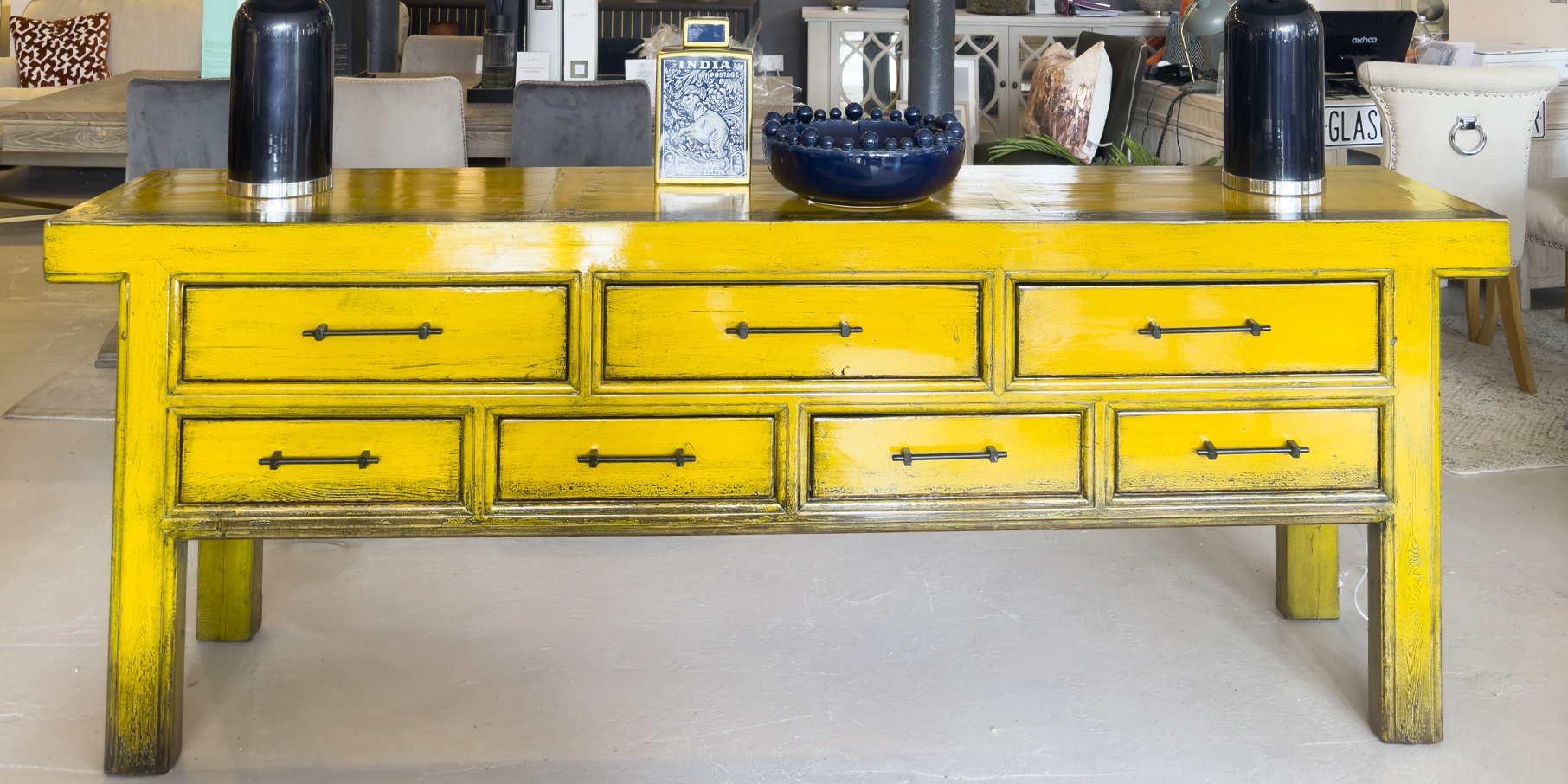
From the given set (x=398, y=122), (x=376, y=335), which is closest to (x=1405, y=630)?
A: (x=376, y=335)

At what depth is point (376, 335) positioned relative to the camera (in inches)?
71.4

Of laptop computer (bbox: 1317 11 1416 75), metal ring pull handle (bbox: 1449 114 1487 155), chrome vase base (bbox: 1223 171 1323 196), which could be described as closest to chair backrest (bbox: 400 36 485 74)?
laptop computer (bbox: 1317 11 1416 75)

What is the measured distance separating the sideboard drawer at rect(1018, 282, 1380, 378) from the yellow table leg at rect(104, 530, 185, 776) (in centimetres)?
124

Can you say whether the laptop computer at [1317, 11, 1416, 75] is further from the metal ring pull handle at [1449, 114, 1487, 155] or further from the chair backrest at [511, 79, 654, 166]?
the chair backrest at [511, 79, 654, 166]

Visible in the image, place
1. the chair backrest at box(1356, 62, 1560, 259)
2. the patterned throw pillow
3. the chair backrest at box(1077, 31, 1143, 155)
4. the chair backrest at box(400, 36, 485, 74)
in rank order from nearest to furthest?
the chair backrest at box(1356, 62, 1560, 259)
the chair backrest at box(1077, 31, 1143, 155)
the chair backrest at box(400, 36, 485, 74)
the patterned throw pillow

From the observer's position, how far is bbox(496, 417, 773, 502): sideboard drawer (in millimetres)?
1860

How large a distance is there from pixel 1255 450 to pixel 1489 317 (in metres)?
2.86

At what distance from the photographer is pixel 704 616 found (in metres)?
2.43

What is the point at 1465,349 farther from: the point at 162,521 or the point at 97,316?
the point at 97,316

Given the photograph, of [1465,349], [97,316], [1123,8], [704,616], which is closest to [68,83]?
[97,316]

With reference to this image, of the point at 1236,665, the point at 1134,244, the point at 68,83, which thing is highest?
the point at 68,83

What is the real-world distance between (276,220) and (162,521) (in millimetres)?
446

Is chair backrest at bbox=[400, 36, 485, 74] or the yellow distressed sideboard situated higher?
chair backrest at bbox=[400, 36, 485, 74]

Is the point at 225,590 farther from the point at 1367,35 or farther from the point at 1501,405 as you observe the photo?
the point at 1367,35
